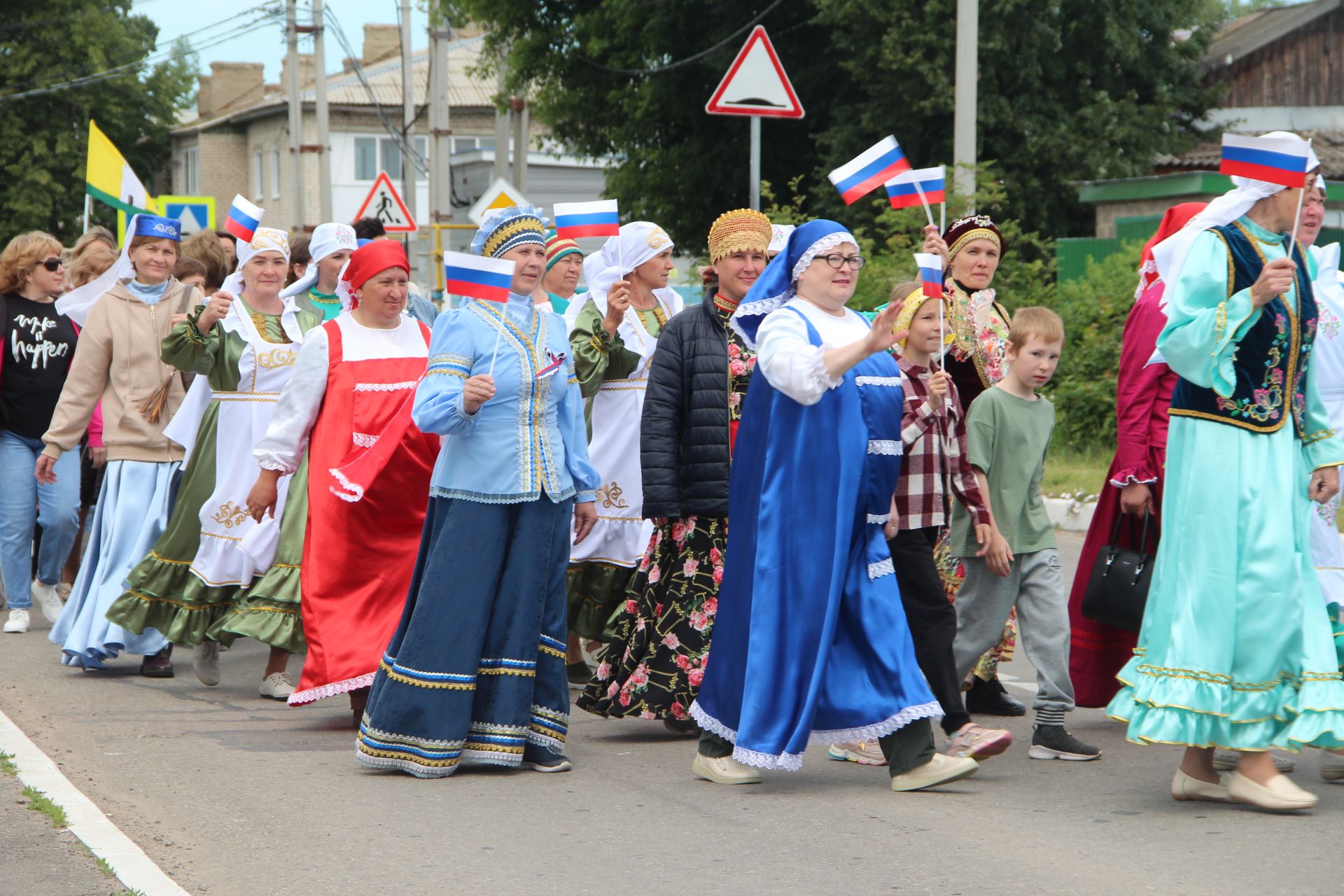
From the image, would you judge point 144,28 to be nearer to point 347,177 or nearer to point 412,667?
point 347,177

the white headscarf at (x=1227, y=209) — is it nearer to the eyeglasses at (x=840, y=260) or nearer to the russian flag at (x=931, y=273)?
the russian flag at (x=931, y=273)

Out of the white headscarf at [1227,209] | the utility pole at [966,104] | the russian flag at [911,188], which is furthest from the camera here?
the utility pole at [966,104]

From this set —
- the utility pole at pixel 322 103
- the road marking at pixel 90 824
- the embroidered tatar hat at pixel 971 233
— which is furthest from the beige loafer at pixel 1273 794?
the utility pole at pixel 322 103

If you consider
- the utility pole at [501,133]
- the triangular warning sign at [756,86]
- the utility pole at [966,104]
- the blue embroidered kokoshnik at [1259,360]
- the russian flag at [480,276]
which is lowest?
the blue embroidered kokoshnik at [1259,360]

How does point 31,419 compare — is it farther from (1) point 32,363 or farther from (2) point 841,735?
(2) point 841,735

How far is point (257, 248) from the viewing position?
891 centimetres

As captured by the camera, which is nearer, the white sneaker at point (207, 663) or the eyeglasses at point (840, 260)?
the eyeglasses at point (840, 260)

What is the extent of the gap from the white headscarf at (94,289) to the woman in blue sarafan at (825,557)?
14.7 feet

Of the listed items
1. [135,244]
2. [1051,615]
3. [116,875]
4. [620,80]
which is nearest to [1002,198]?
[135,244]

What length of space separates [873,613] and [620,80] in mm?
25645

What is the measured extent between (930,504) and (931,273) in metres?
0.81

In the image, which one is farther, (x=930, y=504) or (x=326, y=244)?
(x=326, y=244)

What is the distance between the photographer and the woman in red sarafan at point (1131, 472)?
22.1 feet

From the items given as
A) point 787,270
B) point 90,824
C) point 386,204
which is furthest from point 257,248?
point 386,204
